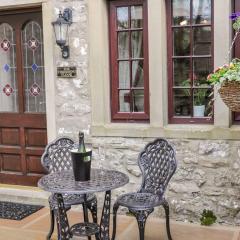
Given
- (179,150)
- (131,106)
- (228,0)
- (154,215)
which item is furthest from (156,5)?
(154,215)

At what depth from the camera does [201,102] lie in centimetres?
499

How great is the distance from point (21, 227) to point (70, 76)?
1.75 meters

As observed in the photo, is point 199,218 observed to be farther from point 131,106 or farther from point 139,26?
point 139,26

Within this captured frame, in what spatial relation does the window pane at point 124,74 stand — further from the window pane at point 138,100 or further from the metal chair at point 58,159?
the metal chair at point 58,159

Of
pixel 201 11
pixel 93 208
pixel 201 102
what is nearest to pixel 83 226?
pixel 93 208

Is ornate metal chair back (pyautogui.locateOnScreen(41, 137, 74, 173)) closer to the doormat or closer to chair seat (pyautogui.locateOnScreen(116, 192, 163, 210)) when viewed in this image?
chair seat (pyautogui.locateOnScreen(116, 192, 163, 210))

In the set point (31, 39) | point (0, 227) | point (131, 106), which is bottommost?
point (0, 227)

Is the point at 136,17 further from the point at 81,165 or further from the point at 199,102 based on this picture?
the point at 81,165

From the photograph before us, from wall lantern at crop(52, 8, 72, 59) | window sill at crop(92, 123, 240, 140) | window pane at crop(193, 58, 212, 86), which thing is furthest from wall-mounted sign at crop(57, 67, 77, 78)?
window pane at crop(193, 58, 212, 86)

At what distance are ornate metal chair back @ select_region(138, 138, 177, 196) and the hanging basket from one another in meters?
0.79

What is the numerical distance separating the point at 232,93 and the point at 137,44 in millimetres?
1706

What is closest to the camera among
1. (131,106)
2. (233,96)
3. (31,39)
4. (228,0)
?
(233,96)

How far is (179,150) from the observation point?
4980 millimetres

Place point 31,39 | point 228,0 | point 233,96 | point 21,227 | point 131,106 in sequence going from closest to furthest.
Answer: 1. point 233,96
2. point 228,0
3. point 21,227
4. point 131,106
5. point 31,39
